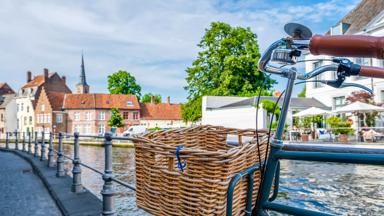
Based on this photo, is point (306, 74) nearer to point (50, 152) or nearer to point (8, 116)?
point (50, 152)

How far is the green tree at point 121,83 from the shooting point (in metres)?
43.0

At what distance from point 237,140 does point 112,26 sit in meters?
13.1

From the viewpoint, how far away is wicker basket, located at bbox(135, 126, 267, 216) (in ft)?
3.22

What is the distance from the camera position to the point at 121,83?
144 ft

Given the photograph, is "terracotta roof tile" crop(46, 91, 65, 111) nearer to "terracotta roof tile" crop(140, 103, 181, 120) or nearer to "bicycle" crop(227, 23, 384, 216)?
"terracotta roof tile" crop(140, 103, 181, 120)

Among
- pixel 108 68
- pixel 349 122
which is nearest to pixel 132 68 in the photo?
pixel 108 68

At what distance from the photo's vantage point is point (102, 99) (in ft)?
141

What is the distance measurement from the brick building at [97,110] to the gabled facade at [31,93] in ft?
14.9

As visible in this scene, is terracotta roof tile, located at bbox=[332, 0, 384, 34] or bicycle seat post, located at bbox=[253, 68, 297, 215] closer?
bicycle seat post, located at bbox=[253, 68, 297, 215]

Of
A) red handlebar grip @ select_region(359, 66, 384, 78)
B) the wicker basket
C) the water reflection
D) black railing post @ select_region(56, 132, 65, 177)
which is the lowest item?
the water reflection

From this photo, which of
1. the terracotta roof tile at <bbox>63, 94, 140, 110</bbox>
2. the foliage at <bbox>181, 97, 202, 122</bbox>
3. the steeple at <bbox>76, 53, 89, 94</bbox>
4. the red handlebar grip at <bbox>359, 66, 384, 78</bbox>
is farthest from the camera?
the steeple at <bbox>76, 53, 89, 94</bbox>

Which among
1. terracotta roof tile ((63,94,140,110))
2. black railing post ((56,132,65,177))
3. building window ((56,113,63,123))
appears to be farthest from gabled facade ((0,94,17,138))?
black railing post ((56,132,65,177))

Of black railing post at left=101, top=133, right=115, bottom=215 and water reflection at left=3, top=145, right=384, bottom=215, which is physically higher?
black railing post at left=101, top=133, right=115, bottom=215

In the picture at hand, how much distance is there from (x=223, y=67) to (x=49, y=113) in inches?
993
